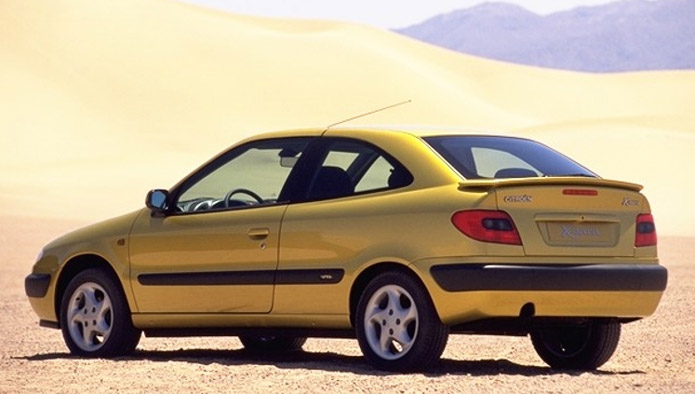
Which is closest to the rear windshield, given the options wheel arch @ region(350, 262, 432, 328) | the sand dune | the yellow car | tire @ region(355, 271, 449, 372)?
the yellow car

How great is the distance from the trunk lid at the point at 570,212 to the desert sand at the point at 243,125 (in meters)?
0.75

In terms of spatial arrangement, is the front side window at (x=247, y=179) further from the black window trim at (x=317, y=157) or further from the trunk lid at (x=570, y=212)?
the trunk lid at (x=570, y=212)

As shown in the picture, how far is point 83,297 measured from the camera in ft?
37.2

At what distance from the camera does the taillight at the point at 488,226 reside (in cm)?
937

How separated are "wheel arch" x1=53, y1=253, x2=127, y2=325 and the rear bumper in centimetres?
291

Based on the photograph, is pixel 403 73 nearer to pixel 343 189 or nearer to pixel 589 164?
pixel 589 164

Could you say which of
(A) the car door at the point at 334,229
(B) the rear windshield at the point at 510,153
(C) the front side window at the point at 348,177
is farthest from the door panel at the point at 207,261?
(B) the rear windshield at the point at 510,153

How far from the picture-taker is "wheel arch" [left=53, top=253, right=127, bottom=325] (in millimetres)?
11445

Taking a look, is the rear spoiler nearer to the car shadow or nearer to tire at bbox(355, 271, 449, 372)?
tire at bbox(355, 271, 449, 372)

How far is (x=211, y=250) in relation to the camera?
35.1 feet

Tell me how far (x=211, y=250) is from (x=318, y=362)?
0.97m

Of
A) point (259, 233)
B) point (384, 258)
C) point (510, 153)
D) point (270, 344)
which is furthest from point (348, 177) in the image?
point (270, 344)

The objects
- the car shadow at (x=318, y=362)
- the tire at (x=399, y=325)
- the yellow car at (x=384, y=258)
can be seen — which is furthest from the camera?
the car shadow at (x=318, y=362)

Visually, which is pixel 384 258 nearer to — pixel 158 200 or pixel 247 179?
pixel 158 200
